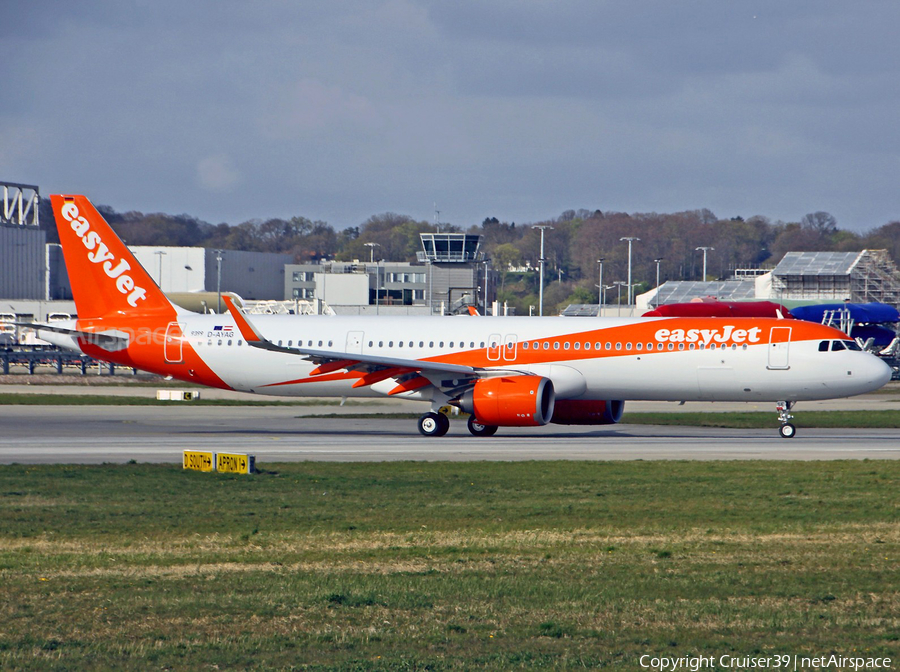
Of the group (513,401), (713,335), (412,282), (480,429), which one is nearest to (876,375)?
(713,335)

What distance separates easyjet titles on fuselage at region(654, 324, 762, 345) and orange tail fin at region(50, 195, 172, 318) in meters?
17.9

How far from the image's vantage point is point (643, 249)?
198875 millimetres

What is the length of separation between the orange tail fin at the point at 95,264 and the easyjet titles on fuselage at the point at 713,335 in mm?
17912

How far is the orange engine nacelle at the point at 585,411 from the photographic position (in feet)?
115

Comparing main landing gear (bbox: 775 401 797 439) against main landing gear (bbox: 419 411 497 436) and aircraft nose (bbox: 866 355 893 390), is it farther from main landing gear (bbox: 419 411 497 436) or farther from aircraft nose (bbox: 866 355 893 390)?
main landing gear (bbox: 419 411 497 436)

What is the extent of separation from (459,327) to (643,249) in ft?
553

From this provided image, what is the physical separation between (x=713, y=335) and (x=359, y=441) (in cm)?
1194

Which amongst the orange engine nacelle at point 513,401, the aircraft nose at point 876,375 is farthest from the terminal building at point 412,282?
the aircraft nose at point 876,375

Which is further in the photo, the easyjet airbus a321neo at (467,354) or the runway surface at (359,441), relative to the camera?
the easyjet airbus a321neo at (467,354)

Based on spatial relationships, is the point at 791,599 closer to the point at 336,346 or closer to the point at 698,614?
the point at 698,614

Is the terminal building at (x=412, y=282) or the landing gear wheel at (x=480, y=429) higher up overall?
the terminal building at (x=412, y=282)

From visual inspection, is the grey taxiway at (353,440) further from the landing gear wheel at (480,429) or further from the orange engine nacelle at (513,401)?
the orange engine nacelle at (513,401)

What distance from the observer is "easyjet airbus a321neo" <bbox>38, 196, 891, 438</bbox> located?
3278 cm

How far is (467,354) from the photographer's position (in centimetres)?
3475
